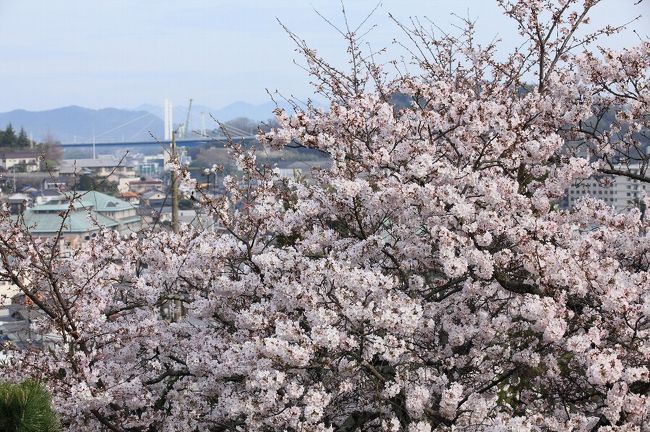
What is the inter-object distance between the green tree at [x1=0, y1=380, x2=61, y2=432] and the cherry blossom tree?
29cm

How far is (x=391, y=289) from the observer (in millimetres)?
4430

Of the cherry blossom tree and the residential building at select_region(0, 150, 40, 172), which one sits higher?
the cherry blossom tree

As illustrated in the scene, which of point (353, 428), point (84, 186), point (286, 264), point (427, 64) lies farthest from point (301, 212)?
point (84, 186)

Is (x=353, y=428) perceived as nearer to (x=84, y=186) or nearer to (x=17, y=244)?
(x=17, y=244)

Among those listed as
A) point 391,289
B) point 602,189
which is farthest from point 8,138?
point 391,289

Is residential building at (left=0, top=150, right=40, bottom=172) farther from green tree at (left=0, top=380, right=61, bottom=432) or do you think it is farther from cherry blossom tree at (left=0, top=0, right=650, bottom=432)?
green tree at (left=0, top=380, right=61, bottom=432)

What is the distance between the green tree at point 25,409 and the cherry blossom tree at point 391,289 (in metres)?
0.29

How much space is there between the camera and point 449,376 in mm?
4621

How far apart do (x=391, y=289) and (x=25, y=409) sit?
1956mm

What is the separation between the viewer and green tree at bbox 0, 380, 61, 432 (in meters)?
4.43

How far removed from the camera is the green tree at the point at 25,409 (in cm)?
443

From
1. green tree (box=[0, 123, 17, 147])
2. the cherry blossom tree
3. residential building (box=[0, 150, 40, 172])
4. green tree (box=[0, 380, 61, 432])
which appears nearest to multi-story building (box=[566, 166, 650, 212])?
the cherry blossom tree

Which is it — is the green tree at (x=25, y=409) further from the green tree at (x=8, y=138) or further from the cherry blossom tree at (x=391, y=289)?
the green tree at (x=8, y=138)

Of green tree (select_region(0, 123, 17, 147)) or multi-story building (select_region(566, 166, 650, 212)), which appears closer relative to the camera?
multi-story building (select_region(566, 166, 650, 212))
